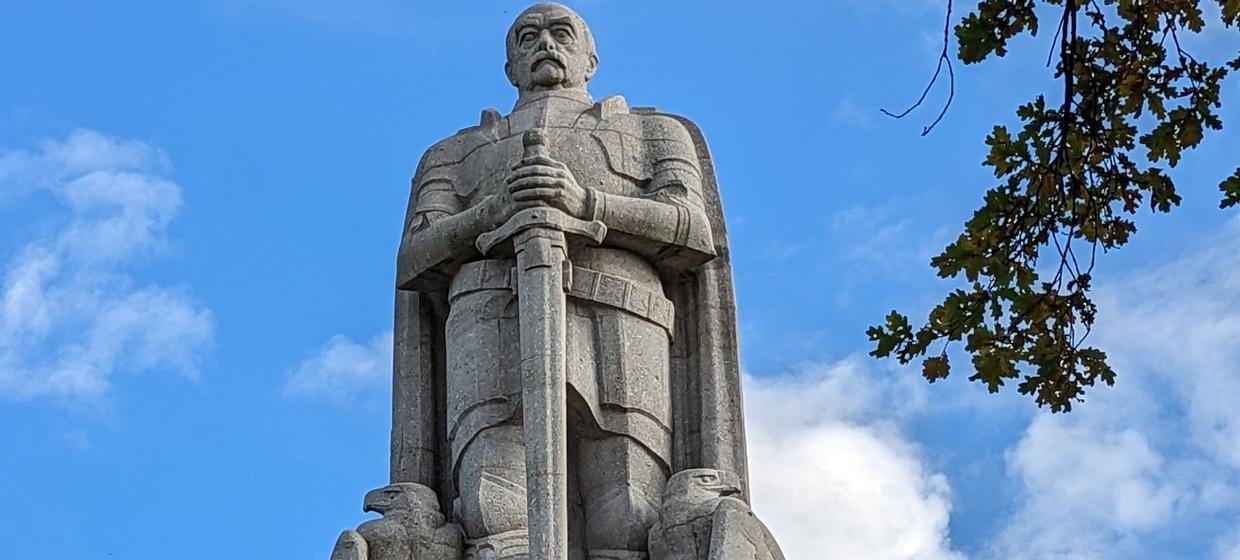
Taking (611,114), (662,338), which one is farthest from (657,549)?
(611,114)

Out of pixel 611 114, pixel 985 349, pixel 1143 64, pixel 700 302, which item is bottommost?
pixel 985 349

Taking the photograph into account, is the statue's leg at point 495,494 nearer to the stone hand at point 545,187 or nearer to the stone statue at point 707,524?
the stone statue at point 707,524

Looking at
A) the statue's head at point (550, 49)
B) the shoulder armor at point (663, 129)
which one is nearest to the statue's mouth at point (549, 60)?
the statue's head at point (550, 49)

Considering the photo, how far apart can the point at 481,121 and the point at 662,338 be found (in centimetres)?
211

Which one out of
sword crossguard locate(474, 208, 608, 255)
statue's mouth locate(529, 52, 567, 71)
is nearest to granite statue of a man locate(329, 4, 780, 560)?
sword crossguard locate(474, 208, 608, 255)

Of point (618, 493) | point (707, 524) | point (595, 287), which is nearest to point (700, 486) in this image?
point (707, 524)

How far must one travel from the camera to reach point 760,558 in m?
14.2

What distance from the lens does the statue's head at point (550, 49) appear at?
1653 centimetres

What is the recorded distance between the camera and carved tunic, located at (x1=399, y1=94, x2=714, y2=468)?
15.0 meters

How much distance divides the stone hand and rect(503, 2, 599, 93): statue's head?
144 cm

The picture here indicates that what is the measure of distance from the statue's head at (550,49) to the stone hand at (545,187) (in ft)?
4.74

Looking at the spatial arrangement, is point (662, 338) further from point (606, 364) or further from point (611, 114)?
point (611, 114)

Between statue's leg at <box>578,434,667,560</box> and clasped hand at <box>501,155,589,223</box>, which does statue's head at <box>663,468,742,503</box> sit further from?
clasped hand at <box>501,155,589,223</box>

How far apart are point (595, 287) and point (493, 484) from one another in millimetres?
1327
